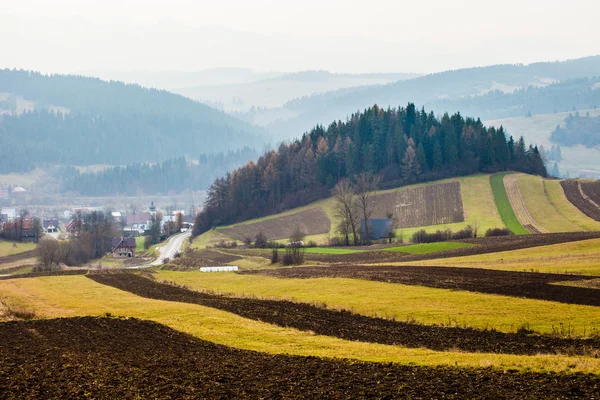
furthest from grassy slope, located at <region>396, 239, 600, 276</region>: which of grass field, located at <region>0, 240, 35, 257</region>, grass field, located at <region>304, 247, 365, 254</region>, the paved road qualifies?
grass field, located at <region>0, 240, 35, 257</region>

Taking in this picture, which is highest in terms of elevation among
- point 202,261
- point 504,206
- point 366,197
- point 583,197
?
point 366,197

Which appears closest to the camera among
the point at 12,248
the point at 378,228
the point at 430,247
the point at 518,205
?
the point at 430,247

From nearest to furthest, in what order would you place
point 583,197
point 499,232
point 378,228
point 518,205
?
point 499,232 → point 583,197 → point 378,228 → point 518,205

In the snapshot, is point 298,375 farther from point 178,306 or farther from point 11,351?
point 178,306

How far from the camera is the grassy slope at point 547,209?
102625 millimetres

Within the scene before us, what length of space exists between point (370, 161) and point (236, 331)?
4988 inches

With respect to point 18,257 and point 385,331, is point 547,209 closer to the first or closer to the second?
point 385,331

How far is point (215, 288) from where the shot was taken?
2539 inches

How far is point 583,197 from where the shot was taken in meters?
117

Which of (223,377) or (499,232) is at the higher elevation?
(499,232)

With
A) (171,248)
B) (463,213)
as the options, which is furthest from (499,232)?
(171,248)

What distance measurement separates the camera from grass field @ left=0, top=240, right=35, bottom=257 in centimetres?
14181

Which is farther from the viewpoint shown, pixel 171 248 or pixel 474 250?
pixel 171 248

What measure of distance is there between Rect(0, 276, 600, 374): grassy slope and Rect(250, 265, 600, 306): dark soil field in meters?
16.6
